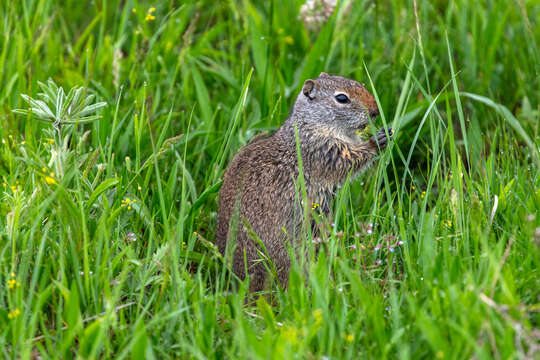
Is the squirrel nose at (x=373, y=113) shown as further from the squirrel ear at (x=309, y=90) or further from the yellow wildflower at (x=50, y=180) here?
the yellow wildflower at (x=50, y=180)

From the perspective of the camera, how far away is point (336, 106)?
14.3 ft

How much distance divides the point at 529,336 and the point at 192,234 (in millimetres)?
1838

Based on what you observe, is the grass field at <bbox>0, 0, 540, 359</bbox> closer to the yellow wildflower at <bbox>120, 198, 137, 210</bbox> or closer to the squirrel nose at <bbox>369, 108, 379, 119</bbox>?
the yellow wildflower at <bbox>120, 198, 137, 210</bbox>

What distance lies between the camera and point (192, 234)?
3.79 metres

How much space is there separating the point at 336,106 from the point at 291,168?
52cm

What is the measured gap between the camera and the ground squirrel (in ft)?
12.9

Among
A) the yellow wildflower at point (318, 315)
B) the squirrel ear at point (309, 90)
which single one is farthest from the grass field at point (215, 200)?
the squirrel ear at point (309, 90)

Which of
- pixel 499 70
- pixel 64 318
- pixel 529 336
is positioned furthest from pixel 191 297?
pixel 499 70

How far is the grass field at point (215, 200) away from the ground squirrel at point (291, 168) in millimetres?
154

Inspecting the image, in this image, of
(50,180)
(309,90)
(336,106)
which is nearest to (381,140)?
(336,106)

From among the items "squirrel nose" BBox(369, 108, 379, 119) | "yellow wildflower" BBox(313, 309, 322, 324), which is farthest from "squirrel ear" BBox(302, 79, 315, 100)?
"yellow wildflower" BBox(313, 309, 322, 324)

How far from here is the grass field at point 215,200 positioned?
9.02ft

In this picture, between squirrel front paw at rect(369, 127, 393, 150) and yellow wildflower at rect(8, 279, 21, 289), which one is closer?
yellow wildflower at rect(8, 279, 21, 289)

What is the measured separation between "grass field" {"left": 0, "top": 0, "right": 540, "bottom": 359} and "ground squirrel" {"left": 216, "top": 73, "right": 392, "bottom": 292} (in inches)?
6.0
